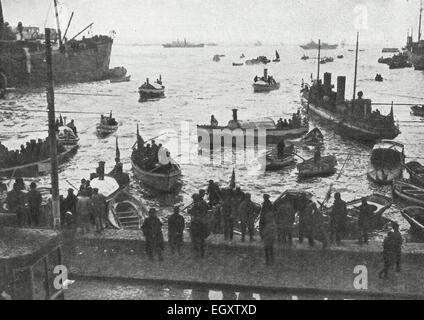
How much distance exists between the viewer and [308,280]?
35.0 ft

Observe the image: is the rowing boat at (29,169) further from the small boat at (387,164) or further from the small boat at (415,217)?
the small boat at (415,217)

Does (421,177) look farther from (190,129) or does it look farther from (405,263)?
(190,129)

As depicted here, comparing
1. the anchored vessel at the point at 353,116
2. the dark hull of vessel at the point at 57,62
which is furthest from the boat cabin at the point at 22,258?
the dark hull of vessel at the point at 57,62

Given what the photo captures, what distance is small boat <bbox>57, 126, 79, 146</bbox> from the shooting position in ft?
120

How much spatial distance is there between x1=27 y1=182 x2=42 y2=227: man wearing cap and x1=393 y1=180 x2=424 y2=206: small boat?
616 inches

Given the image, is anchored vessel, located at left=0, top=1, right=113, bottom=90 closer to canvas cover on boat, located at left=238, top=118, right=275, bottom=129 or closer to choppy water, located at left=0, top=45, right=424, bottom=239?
choppy water, located at left=0, top=45, right=424, bottom=239

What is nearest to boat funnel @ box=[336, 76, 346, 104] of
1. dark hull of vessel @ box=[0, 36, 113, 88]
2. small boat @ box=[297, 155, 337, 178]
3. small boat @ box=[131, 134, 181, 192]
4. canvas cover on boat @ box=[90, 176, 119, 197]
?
small boat @ box=[297, 155, 337, 178]

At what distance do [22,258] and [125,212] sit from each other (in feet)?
33.3

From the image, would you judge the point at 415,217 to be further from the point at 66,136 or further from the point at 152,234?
the point at 66,136

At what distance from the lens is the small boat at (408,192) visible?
69.6 feet

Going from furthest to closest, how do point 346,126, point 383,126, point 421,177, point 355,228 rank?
1. point 346,126
2. point 383,126
3. point 421,177
4. point 355,228

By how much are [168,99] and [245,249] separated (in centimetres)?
6876

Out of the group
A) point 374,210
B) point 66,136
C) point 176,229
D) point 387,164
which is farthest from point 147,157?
point 176,229
